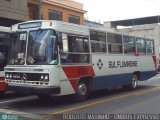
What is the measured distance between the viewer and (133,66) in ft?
56.6

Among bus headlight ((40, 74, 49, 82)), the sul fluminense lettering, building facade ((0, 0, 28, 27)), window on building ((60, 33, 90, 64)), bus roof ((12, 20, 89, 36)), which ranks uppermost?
building facade ((0, 0, 28, 27))

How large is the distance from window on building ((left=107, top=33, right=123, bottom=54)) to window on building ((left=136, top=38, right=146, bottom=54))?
2207 mm

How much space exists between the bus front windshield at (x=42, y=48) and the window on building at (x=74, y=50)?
0.41 metres

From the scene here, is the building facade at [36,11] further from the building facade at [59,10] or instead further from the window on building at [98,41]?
the window on building at [98,41]

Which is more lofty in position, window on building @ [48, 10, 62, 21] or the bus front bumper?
window on building @ [48, 10, 62, 21]

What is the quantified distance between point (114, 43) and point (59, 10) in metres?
17.6

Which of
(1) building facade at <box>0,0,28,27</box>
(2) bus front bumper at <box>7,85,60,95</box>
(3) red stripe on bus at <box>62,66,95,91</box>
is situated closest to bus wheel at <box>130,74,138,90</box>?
(3) red stripe on bus at <box>62,66,95,91</box>

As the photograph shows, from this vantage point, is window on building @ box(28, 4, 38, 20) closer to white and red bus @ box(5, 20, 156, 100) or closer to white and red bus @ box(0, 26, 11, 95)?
white and red bus @ box(5, 20, 156, 100)

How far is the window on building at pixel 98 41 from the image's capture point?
1382 centimetres

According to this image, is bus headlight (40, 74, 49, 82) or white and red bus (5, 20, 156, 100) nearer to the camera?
bus headlight (40, 74, 49, 82)

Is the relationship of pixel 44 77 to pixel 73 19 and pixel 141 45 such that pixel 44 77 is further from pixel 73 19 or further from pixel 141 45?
pixel 73 19

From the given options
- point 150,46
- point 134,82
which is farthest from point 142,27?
point 134,82

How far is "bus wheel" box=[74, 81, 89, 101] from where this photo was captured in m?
12.7

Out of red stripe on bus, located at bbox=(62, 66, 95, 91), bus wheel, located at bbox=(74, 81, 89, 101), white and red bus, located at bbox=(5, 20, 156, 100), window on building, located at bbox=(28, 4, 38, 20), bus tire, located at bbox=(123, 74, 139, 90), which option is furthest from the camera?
window on building, located at bbox=(28, 4, 38, 20)
